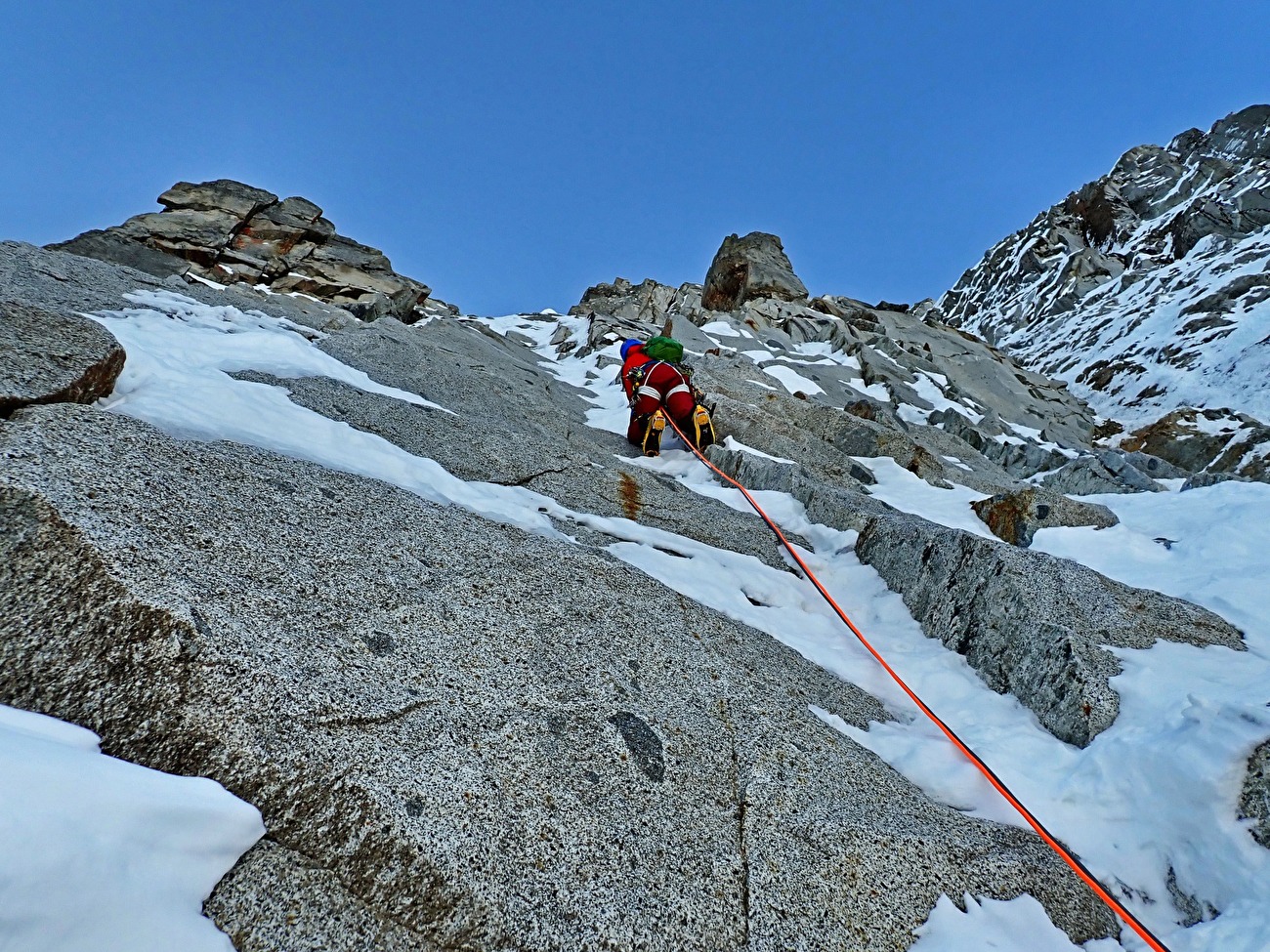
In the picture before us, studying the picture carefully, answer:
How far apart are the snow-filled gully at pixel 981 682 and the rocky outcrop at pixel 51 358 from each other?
0.24 m

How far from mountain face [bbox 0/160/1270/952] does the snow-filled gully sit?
0.09 ft

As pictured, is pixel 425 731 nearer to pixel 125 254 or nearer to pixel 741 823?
pixel 741 823

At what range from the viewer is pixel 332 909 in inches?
84.1

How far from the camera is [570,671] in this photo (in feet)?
12.0

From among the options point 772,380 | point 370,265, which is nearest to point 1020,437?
point 772,380

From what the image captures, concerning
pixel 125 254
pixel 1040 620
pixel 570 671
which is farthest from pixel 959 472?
pixel 125 254

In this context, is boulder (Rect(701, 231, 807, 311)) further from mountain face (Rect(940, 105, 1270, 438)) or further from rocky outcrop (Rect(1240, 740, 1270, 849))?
rocky outcrop (Rect(1240, 740, 1270, 849))

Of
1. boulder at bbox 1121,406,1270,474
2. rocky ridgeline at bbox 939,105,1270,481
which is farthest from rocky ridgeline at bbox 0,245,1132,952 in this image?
boulder at bbox 1121,406,1270,474

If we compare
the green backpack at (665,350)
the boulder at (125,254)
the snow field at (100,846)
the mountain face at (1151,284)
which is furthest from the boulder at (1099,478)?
the mountain face at (1151,284)

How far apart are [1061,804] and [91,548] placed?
5277 mm

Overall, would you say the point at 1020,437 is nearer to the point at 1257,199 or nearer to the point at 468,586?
the point at 468,586

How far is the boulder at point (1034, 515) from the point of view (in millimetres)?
8328

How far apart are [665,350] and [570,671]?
8442mm

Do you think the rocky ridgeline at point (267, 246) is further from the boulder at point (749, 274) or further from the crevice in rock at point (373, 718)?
the crevice in rock at point (373, 718)
